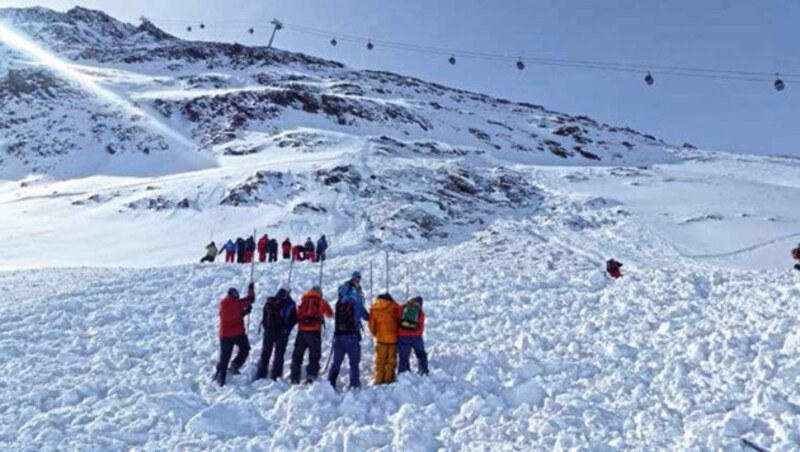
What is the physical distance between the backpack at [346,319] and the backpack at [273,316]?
1267mm

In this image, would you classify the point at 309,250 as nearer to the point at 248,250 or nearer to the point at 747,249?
the point at 248,250

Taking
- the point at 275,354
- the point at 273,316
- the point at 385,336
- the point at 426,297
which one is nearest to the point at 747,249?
the point at 426,297

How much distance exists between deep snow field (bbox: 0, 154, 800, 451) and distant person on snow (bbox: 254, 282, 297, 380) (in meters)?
0.43

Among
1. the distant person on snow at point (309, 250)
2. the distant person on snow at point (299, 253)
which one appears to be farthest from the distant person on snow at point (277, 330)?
the distant person on snow at point (309, 250)

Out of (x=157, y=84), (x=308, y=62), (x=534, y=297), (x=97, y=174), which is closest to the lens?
(x=534, y=297)

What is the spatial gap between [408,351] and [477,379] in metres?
1.40

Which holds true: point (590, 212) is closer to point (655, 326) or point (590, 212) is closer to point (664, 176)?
point (664, 176)

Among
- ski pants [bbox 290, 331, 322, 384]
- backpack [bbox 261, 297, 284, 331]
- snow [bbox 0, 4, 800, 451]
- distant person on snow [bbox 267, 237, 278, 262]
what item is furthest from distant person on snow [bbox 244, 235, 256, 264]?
ski pants [bbox 290, 331, 322, 384]

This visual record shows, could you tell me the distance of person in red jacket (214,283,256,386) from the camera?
1218cm

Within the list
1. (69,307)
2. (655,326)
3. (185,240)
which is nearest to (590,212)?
(185,240)

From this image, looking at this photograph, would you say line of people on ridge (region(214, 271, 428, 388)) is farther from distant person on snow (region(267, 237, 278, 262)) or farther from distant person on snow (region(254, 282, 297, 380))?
distant person on snow (region(267, 237, 278, 262))

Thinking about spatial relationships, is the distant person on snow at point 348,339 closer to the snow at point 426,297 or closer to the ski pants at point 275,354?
the snow at point 426,297

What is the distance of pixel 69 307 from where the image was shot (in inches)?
669

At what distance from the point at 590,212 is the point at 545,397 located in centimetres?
3309
